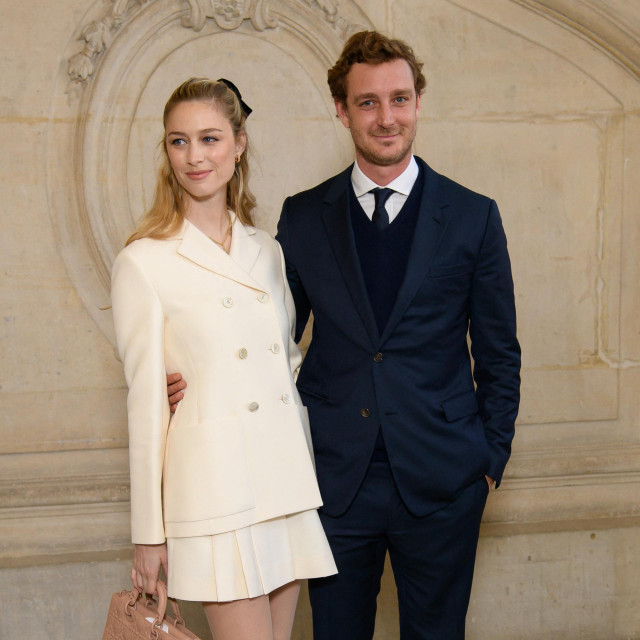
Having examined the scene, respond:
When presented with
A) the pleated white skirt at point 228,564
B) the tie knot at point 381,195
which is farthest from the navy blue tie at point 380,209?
the pleated white skirt at point 228,564

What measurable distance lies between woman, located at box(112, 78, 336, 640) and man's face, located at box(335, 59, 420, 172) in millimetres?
336

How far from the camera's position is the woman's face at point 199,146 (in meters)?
2.00

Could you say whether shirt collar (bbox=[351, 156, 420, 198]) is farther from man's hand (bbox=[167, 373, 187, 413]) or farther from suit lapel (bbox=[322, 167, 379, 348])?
man's hand (bbox=[167, 373, 187, 413])

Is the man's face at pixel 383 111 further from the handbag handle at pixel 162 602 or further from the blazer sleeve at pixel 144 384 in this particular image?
the handbag handle at pixel 162 602

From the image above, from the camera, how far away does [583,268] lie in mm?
3482

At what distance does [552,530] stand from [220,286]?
7.16 ft

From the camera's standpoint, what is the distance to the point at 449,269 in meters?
2.17

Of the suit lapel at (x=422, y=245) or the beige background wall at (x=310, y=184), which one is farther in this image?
the beige background wall at (x=310, y=184)

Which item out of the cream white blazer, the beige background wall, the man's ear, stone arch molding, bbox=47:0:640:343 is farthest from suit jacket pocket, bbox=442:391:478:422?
stone arch molding, bbox=47:0:640:343

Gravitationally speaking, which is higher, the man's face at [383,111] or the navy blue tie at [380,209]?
the man's face at [383,111]

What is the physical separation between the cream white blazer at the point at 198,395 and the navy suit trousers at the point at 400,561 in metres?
0.25

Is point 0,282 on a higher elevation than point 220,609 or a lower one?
higher

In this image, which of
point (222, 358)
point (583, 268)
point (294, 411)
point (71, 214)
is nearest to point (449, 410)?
point (294, 411)

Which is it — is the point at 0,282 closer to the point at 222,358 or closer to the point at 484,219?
the point at 222,358
